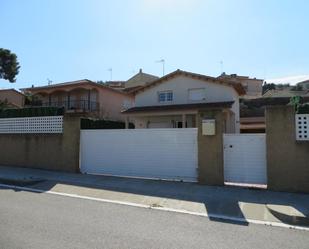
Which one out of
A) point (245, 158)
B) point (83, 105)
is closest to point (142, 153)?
point (245, 158)

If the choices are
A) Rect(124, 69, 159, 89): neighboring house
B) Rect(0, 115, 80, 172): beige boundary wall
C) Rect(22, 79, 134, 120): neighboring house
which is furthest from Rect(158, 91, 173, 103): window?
Rect(124, 69, 159, 89): neighboring house

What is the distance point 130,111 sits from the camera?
24.5m

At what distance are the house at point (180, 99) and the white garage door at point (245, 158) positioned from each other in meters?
12.2

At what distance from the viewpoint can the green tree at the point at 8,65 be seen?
34.5 m

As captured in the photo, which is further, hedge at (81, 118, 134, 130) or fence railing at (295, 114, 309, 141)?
hedge at (81, 118, 134, 130)

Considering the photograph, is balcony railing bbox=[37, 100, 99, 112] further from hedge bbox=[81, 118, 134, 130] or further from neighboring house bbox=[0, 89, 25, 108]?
neighboring house bbox=[0, 89, 25, 108]

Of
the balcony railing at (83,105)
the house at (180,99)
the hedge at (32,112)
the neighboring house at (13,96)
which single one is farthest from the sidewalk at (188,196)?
the neighboring house at (13,96)

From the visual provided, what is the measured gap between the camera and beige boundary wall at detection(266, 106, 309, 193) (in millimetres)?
8883

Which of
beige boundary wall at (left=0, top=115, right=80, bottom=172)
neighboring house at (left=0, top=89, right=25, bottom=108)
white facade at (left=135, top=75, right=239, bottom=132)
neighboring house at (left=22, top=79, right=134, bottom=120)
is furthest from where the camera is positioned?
neighboring house at (left=0, top=89, right=25, bottom=108)

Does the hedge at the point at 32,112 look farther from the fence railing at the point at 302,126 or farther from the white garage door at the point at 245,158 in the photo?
the fence railing at the point at 302,126

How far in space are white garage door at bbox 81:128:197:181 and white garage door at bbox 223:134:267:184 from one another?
1066 millimetres

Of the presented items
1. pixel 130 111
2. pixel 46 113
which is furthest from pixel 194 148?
pixel 130 111

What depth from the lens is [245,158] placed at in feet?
32.1

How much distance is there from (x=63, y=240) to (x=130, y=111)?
19.5m
